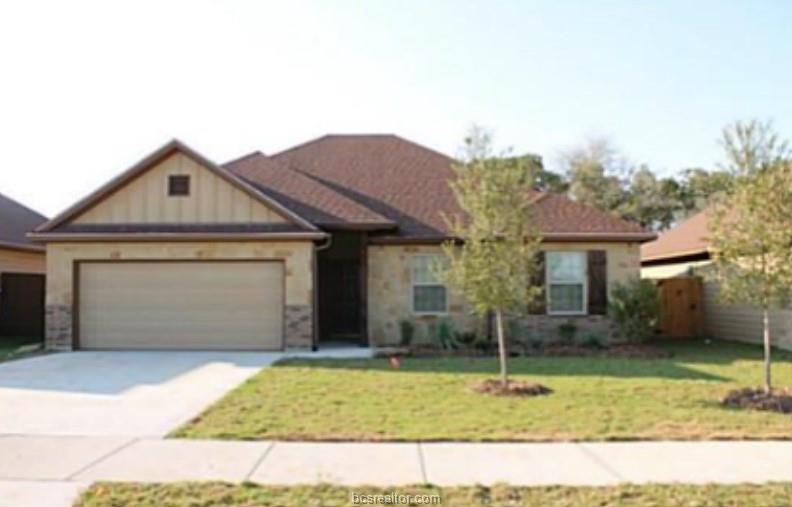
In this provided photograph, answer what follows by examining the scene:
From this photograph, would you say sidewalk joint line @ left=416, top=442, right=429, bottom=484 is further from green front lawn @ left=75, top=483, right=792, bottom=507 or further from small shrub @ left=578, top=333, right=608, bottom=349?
small shrub @ left=578, top=333, right=608, bottom=349

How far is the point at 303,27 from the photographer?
39.8 ft

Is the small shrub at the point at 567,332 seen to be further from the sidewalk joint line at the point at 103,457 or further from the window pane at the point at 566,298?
the sidewalk joint line at the point at 103,457

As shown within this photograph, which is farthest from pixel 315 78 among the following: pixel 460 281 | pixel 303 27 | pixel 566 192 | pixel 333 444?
pixel 566 192

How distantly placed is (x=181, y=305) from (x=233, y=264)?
150cm

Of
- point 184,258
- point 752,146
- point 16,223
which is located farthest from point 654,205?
point 752,146

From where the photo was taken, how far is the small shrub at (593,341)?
56.5 feet

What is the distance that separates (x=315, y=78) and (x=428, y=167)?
619cm

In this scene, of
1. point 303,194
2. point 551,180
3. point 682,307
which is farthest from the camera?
point 551,180

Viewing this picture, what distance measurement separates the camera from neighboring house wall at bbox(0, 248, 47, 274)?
2042 centimetres

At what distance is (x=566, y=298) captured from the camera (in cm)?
1786

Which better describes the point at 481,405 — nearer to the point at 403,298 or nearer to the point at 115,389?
the point at 115,389

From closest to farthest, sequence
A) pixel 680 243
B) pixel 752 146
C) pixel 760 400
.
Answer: pixel 760 400 → pixel 752 146 → pixel 680 243

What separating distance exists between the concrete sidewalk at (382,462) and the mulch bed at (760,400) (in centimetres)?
209

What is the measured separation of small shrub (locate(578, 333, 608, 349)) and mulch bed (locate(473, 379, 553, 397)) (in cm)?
667
